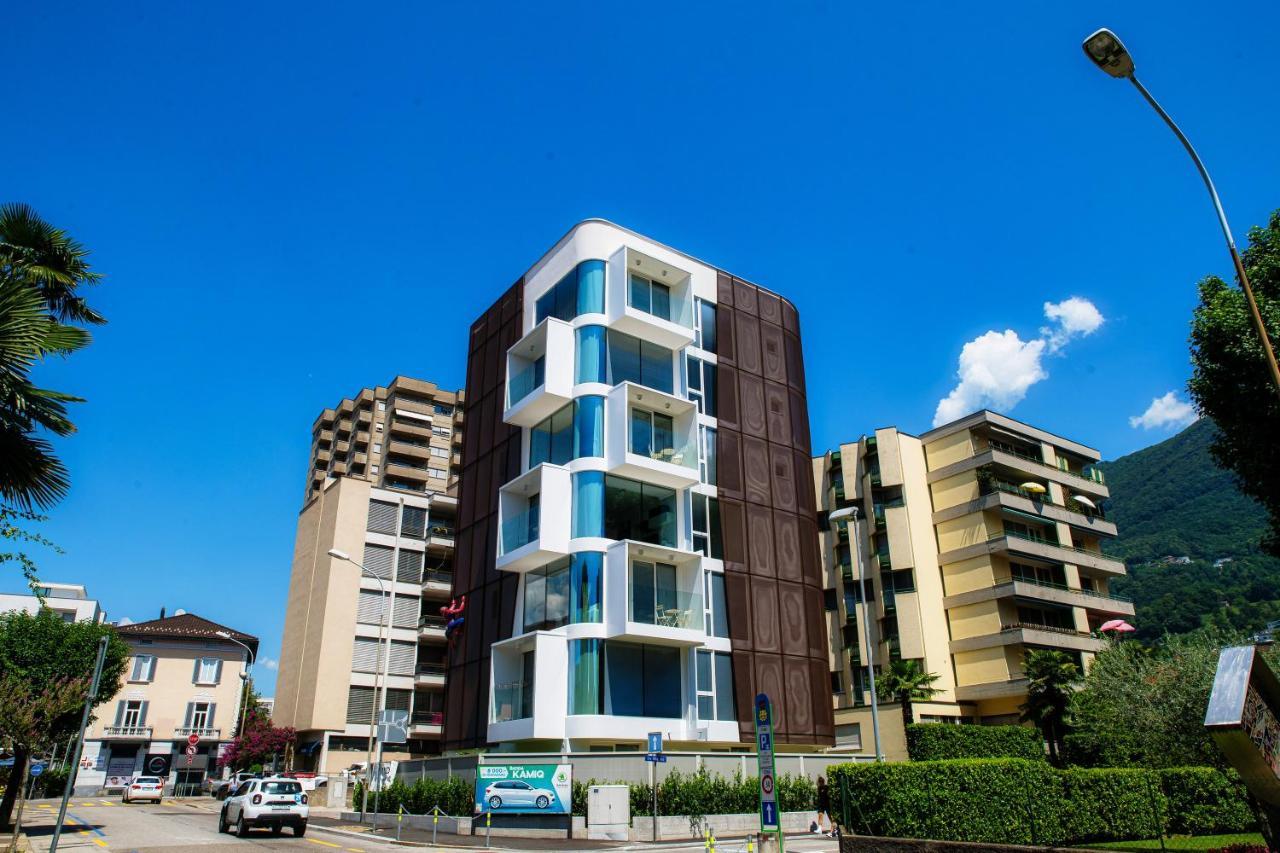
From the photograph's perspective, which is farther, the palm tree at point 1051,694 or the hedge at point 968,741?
the palm tree at point 1051,694

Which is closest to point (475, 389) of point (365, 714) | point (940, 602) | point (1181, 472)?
point (365, 714)

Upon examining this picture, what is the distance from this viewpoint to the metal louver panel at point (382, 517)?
6112cm

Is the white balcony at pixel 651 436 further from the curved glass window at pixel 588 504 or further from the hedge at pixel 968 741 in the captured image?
the hedge at pixel 968 741

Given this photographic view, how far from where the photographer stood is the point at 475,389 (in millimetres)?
43406

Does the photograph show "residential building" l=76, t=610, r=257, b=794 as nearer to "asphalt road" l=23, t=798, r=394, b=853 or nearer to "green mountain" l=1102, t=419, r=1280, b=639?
"asphalt road" l=23, t=798, r=394, b=853

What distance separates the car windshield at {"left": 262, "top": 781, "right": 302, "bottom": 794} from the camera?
82.4 feet

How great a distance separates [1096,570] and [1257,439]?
4305cm

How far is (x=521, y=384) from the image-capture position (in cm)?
3844

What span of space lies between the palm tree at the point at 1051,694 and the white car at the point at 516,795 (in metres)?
27.3

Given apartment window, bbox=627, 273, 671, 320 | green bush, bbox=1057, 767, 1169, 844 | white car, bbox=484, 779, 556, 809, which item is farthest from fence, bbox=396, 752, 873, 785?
apartment window, bbox=627, 273, 671, 320

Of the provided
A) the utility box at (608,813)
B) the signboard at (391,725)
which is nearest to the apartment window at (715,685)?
the utility box at (608,813)

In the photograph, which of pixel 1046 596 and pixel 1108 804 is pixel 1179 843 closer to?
pixel 1108 804

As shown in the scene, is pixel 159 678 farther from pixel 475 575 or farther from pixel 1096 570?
pixel 1096 570

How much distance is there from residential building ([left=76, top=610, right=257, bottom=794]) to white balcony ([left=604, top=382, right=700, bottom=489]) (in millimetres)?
43799
